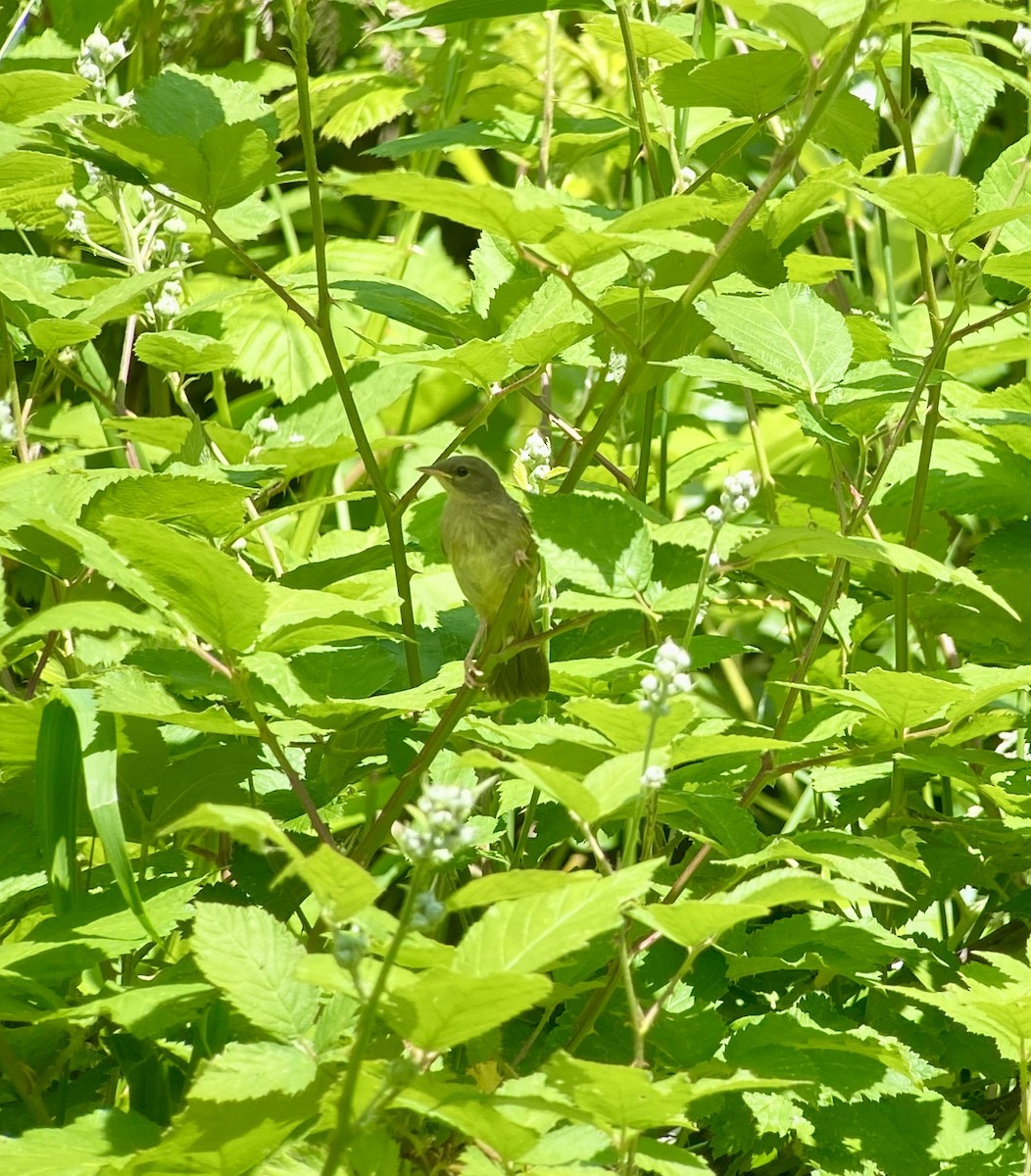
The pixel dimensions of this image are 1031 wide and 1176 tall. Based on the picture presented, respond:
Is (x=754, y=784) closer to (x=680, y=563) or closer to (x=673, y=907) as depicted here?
(x=680, y=563)

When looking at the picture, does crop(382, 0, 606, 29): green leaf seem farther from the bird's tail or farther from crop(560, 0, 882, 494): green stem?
the bird's tail

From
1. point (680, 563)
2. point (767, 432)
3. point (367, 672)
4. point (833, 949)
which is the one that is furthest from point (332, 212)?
point (833, 949)

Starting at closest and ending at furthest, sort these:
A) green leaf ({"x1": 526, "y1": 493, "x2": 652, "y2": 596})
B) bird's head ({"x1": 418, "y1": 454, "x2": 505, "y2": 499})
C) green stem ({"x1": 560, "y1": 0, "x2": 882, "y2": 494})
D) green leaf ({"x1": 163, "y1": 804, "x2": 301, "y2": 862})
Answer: green leaf ({"x1": 163, "y1": 804, "x2": 301, "y2": 862}) → green stem ({"x1": 560, "y1": 0, "x2": 882, "y2": 494}) → green leaf ({"x1": 526, "y1": 493, "x2": 652, "y2": 596}) → bird's head ({"x1": 418, "y1": 454, "x2": 505, "y2": 499})

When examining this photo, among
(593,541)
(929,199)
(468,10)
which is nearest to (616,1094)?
(593,541)

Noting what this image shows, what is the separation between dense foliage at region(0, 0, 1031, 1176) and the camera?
4.14 ft

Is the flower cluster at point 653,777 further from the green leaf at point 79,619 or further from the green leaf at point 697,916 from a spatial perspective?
the green leaf at point 79,619

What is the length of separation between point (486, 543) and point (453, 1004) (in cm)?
159

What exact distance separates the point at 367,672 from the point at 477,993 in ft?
2.58

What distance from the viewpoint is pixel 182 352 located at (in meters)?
2.10

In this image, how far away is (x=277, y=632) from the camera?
1.52m

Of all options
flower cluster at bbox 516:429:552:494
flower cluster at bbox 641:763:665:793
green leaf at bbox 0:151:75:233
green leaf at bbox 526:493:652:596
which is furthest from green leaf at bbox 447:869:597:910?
green leaf at bbox 0:151:75:233

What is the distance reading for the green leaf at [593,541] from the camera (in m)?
1.58

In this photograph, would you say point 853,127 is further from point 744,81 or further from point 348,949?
point 348,949

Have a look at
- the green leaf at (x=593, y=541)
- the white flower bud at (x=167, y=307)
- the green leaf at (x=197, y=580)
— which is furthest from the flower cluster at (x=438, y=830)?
the white flower bud at (x=167, y=307)
